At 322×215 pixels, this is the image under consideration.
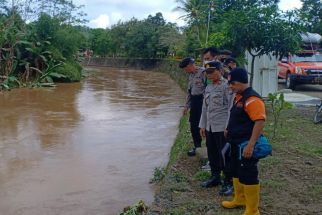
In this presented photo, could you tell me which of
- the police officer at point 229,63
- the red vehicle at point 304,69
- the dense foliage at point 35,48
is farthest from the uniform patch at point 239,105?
the dense foliage at point 35,48

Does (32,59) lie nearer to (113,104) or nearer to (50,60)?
(50,60)

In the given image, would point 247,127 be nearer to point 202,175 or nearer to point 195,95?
point 202,175

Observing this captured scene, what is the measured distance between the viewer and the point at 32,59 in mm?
23344

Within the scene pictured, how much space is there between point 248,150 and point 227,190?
3.59 ft

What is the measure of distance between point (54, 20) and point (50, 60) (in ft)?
8.84

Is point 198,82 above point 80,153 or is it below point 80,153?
above

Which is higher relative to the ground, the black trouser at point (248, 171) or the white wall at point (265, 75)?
the white wall at point (265, 75)

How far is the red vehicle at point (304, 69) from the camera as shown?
1571 centimetres

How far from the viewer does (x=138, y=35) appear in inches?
1746

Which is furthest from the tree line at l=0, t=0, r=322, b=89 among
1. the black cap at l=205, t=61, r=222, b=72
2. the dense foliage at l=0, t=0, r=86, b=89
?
the black cap at l=205, t=61, r=222, b=72

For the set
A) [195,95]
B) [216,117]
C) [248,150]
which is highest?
[195,95]

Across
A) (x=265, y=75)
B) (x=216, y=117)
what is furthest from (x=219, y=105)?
(x=265, y=75)

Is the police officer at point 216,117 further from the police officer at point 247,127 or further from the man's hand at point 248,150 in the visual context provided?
the man's hand at point 248,150

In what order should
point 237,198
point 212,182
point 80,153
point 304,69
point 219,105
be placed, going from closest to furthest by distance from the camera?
1. point 237,198
2. point 219,105
3. point 212,182
4. point 80,153
5. point 304,69
